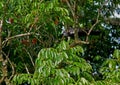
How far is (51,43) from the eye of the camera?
4.24 meters

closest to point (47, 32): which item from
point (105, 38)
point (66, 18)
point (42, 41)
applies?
point (42, 41)

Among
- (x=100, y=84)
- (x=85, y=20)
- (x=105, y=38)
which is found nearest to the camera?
(x=100, y=84)

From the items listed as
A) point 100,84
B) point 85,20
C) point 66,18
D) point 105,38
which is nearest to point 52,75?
point 100,84

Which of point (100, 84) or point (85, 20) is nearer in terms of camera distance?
point (100, 84)

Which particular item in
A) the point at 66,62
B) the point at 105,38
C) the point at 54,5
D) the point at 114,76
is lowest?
the point at 105,38

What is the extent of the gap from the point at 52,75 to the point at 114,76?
63 cm

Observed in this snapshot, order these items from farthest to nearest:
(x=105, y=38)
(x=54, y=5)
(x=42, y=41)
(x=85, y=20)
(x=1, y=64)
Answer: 1. (x=105, y=38)
2. (x=85, y=20)
3. (x=42, y=41)
4. (x=1, y=64)
5. (x=54, y=5)

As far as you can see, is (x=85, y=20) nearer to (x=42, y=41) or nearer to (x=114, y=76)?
(x=42, y=41)

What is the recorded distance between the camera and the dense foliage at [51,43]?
3.07 metres

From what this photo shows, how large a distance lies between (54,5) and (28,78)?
0.81 m

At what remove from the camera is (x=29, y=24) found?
379 centimetres

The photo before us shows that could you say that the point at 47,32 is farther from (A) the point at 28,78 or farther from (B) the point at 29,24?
(A) the point at 28,78

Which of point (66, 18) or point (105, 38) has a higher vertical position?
Answer: point (66, 18)

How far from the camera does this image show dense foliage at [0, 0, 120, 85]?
121 inches
